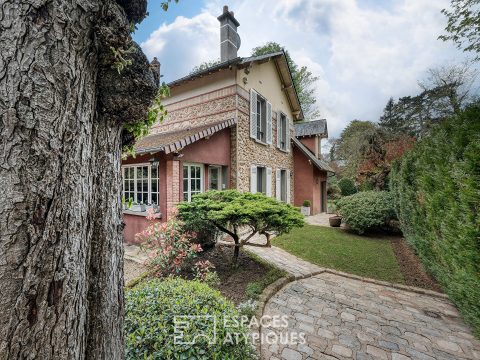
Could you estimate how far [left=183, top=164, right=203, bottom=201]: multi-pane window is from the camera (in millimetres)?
6957

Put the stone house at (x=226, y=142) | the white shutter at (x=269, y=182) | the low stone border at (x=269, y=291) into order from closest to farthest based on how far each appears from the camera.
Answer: the low stone border at (x=269, y=291) < the stone house at (x=226, y=142) < the white shutter at (x=269, y=182)

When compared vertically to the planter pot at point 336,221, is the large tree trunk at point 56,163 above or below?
above

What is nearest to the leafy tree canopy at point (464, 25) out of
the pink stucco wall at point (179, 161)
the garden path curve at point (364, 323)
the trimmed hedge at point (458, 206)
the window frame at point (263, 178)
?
the trimmed hedge at point (458, 206)

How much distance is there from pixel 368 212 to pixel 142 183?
28.5ft

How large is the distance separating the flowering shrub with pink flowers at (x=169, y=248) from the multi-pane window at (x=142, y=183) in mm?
1834

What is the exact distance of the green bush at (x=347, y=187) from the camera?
701 inches

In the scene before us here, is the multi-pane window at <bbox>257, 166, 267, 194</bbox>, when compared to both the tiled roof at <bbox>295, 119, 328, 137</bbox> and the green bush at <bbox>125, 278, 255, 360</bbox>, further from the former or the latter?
the green bush at <bbox>125, 278, 255, 360</bbox>

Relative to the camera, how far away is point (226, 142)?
848 cm

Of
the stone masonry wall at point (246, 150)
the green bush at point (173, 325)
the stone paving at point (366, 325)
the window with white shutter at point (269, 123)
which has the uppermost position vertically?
the window with white shutter at point (269, 123)

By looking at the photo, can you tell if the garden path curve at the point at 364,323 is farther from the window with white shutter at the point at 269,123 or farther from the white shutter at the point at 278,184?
the window with white shutter at the point at 269,123

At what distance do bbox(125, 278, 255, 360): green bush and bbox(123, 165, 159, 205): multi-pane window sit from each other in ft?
14.8

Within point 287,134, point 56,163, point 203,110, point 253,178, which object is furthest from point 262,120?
point 56,163

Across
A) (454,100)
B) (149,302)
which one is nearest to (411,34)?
(454,100)

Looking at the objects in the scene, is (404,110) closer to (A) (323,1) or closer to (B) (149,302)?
(A) (323,1)
